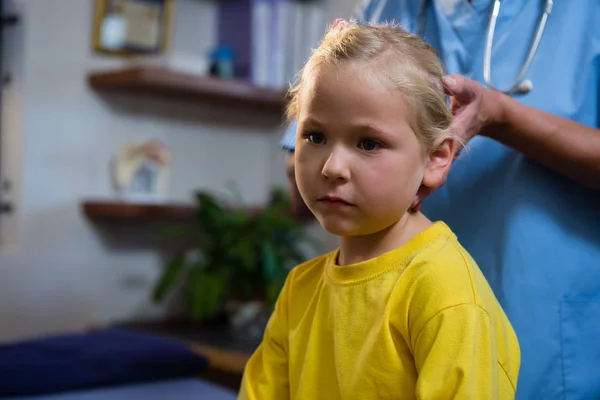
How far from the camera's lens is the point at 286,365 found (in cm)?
92

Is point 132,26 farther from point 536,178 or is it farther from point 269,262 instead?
point 536,178

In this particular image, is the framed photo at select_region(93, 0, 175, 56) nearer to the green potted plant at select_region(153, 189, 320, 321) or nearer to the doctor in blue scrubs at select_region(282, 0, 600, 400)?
the green potted plant at select_region(153, 189, 320, 321)

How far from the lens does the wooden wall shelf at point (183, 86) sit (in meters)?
2.42

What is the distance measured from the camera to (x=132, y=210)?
2.46 m

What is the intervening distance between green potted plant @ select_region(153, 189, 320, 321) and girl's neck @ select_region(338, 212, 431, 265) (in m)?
1.60

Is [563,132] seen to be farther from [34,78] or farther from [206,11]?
[206,11]

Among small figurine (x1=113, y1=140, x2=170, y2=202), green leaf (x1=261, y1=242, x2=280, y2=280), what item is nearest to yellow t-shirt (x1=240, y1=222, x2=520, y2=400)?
green leaf (x1=261, y1=242, x2=280, y2=280)

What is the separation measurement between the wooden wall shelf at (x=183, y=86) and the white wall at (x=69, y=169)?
6 cm

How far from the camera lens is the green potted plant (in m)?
2.47

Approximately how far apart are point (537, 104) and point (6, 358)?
1.18 meters

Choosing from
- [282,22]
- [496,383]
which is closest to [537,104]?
[496,383]

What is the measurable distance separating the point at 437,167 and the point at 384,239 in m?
0.10

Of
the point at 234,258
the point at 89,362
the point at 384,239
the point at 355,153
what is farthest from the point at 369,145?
the point at 234,258

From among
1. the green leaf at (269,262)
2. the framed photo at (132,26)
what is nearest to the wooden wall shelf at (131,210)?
the green leaf at (269,262)
